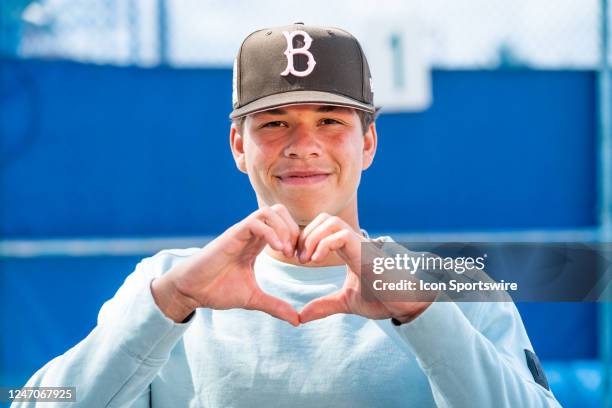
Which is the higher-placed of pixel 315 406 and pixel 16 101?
pixel 16 101

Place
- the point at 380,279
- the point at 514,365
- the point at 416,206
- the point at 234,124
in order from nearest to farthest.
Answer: the point at 380,279 → the point at 514,365 → the point at 234,124 → the point at 416,206

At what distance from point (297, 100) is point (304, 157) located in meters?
0.12

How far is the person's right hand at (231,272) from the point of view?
1216mm

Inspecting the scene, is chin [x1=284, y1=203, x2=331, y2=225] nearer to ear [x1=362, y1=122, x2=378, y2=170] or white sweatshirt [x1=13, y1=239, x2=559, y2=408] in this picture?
white sweatshirt [x1=13, y1=239, x2=559, y2=408]

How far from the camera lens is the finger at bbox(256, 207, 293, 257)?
1209 mm

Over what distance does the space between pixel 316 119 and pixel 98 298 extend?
9.75 ft

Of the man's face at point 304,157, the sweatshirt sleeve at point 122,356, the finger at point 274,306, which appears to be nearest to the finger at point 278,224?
the finger at point 274,306

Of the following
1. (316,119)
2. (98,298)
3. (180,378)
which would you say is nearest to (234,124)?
(316,119)

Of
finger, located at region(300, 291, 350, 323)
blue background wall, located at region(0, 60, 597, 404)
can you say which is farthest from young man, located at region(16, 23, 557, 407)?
blue background wall, located at region(0, 60, 597, 404)

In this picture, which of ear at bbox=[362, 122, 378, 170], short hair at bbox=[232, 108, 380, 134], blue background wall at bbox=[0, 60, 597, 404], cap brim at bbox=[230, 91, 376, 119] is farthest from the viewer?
blue background wall at bbox=[0, 60, 597, 404]

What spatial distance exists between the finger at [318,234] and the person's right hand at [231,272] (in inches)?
1.0

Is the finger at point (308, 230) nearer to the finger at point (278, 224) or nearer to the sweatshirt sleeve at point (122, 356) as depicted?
the finger at point (278, 224)

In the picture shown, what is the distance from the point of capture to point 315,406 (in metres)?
1.49

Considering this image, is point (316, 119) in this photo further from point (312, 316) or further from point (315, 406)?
point (315, 406)
